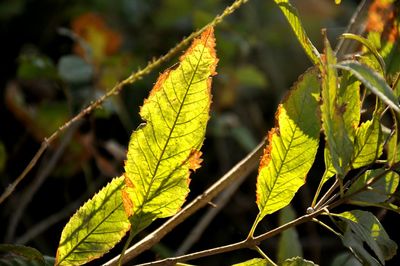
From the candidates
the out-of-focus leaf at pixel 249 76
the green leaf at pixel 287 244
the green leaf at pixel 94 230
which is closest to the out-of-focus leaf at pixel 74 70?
the out-of-focus leaf at pixel 249 76

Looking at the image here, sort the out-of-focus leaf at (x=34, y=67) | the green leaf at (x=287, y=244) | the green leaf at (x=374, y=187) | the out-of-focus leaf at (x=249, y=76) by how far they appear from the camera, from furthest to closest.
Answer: the out-of-focus leaf at (x=249, y=76) < the out-of-focus leaf at (x=34, y=67) < the green leaf at (x=287, y=244) < the green leaf at (x=374, y=187)

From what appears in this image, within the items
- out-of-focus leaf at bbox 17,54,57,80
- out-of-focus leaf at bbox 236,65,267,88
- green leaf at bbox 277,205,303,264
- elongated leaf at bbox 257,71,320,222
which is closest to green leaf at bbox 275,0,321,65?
elongated leaf at bbox 257,71,320,222

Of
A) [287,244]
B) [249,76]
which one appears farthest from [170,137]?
[249,76]

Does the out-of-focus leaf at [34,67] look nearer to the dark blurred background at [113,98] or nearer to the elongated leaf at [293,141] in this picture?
the dark blurred background at [113,98]

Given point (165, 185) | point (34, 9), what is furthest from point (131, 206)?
point (34, 9)

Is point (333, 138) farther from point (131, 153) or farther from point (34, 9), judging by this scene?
point (34, 9)

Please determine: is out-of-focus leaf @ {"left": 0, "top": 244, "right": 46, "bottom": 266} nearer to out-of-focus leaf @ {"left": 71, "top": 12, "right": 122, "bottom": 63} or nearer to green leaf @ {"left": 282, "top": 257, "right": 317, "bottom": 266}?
green leaf @ {"left": 282, "top": 257, "right": 317, "bottom": 266}

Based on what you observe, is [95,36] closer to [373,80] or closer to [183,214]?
[183,214]
